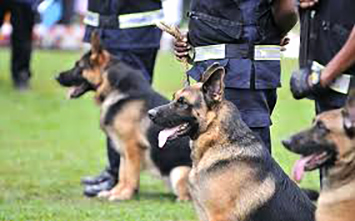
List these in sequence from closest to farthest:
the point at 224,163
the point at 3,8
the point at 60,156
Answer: the point at 224,163
the point at 60,156
the point at 3,8

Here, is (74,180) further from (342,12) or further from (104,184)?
(342,12)

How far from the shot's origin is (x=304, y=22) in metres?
5.19

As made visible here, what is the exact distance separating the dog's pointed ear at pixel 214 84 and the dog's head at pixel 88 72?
2.76 m

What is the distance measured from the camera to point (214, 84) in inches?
219

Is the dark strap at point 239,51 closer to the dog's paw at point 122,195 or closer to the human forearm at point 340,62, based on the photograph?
the human forearm at point 340,62

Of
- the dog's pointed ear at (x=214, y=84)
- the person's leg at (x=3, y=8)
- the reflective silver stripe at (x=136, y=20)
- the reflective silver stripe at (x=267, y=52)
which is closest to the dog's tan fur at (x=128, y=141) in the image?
the reflective silver stripe at (x=136, y=20)

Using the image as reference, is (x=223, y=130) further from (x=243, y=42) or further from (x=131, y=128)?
(x=131, y=128)

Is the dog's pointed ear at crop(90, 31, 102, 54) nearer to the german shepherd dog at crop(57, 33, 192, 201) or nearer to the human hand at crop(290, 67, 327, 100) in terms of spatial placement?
the german shepherd dog at crop(57, 33, 192, 201)

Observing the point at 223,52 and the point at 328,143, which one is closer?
the point at 328,143

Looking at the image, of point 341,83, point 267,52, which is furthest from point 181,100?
point 341,83

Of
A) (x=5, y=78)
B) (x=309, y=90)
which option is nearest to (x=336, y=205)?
(x=309, y=90)

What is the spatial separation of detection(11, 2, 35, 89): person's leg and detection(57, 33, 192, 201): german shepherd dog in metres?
7.07

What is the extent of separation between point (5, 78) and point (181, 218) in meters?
11.1

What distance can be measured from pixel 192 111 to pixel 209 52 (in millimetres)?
558
